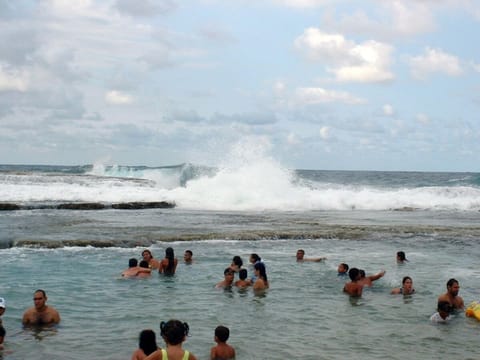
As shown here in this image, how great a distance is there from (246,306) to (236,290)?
152 centimetres

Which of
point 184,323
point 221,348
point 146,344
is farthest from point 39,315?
point 184,323

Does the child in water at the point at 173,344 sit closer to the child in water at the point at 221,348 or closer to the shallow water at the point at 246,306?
the child in water at the point at 221,348

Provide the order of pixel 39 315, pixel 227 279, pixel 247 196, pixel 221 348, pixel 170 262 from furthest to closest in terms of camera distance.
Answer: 1. pixel 247 196
2. pixel 170 262
3. pixel 227 279
4. pixel 39 315
5. pixel 221 348

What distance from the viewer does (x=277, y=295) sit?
14.5 metres

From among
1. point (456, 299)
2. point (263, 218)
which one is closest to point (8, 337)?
point (456, 299)

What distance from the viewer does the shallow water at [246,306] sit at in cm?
1041

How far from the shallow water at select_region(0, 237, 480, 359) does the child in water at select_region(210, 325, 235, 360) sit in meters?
0.24

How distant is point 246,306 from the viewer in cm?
1346

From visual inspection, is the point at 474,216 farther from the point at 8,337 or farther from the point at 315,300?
the point at 8,337

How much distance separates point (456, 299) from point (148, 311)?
683cm

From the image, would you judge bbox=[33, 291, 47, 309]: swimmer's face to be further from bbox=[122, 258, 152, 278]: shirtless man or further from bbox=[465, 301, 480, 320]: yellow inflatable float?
bbox=[465, 301, 480, 320]: yellow inflatable float

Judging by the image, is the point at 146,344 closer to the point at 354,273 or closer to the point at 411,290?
the point at 354,273

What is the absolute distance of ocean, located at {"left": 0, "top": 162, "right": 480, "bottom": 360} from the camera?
10.7 metres

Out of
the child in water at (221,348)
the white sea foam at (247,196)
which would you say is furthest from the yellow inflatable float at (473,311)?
the white sea foam at (247,196)
